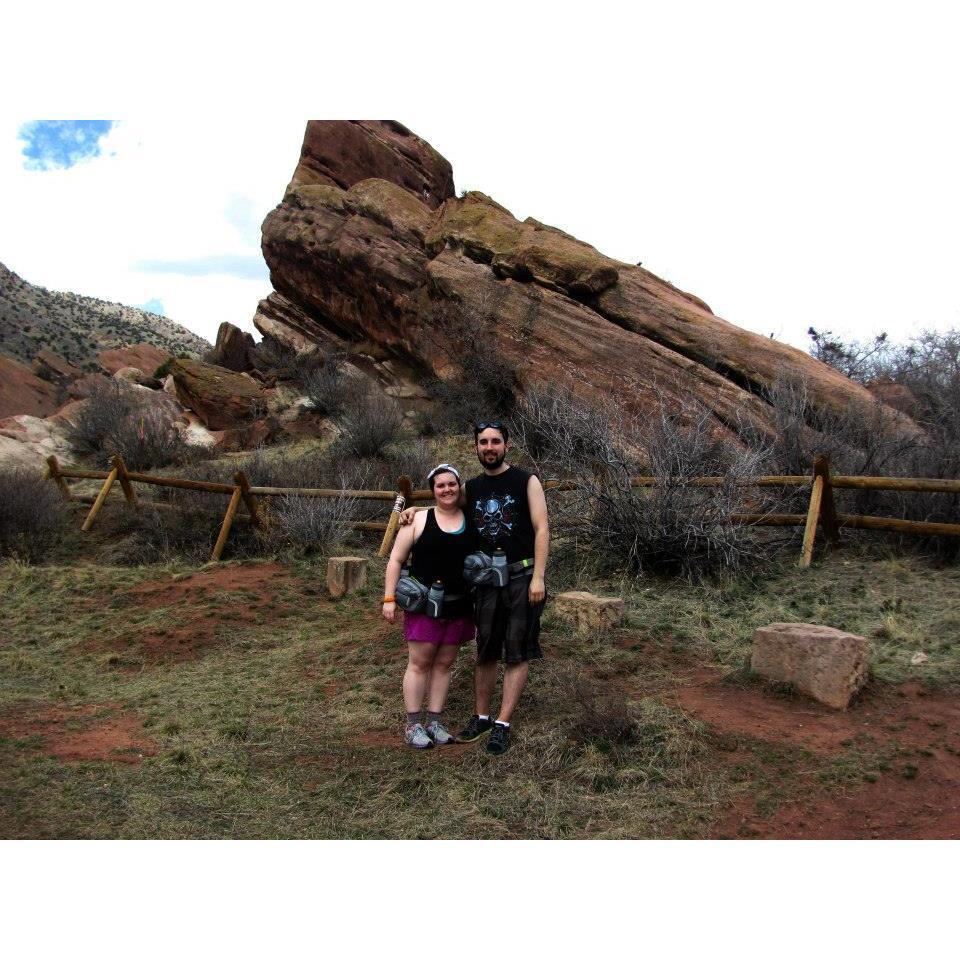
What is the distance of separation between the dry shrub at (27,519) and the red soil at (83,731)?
6613mm

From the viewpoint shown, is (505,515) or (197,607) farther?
(197,607)

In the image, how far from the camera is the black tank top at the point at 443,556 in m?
4.70

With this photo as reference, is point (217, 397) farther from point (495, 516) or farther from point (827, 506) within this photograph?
point (495, 516)

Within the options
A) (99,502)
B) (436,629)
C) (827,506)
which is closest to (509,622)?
(436,629)

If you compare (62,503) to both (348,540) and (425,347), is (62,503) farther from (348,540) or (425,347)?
(425,347)

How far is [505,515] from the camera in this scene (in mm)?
4645

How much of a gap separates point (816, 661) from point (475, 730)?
7.02ft

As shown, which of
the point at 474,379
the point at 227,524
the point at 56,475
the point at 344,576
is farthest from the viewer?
the point at 474,379

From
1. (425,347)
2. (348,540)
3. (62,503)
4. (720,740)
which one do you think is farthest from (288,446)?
(720,740)

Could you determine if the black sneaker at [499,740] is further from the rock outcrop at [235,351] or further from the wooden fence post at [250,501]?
the rock outcrop at [235,351]

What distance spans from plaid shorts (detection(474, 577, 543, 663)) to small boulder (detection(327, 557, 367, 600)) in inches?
187

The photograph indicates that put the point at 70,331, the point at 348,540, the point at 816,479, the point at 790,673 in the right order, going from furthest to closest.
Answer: the point at 70,331 → the point at 348,540 → the point at 816,479 → the point at 790,673

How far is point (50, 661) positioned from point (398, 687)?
3.69 meters

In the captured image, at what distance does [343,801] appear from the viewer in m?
4.28
